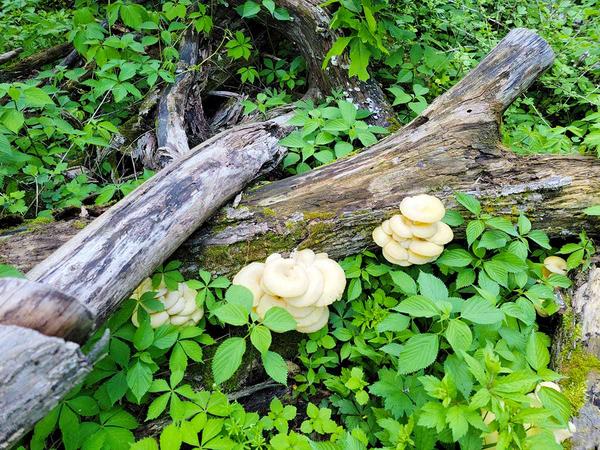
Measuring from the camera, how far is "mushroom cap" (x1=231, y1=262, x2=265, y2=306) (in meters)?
2.63

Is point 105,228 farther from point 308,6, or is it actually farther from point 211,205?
point 308,6

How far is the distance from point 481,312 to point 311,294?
97 cm

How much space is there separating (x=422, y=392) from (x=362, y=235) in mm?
1199

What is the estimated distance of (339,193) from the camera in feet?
10.4

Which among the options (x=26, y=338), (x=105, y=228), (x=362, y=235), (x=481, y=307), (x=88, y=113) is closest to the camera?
(x=26, y=338)

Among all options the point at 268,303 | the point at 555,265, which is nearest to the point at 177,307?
the point at 268,303

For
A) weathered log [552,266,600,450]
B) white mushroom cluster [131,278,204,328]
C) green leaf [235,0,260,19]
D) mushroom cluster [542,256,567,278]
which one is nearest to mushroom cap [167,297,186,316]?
white mushroom cluster [131,278,204,328]

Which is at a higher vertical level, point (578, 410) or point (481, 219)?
point (481, 219)

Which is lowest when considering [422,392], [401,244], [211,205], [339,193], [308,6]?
[422,392]

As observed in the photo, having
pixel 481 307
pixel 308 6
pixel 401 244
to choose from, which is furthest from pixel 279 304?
pixel 308 6

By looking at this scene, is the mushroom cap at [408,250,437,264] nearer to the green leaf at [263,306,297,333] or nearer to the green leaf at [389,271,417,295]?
the green leaf at [389,271,417,295]

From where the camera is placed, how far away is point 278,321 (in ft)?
7.57

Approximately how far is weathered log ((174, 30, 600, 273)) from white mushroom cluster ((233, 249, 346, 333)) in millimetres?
301

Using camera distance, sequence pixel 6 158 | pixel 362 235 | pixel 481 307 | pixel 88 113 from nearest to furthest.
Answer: pixel 481 307 → pixel 362 235 → pixel 6 158 → pixel 88 113
